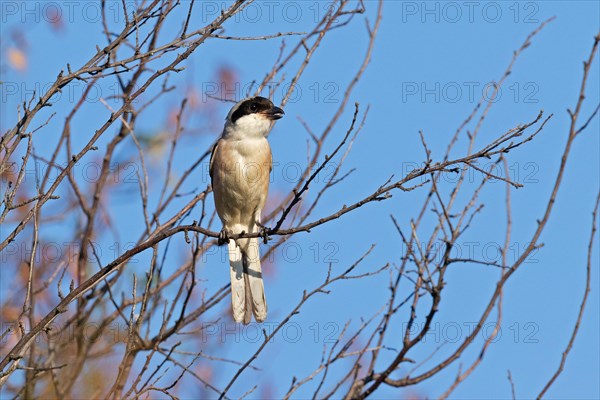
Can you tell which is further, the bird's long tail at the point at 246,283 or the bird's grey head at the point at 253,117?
the bird's grey head at the point at 253,117

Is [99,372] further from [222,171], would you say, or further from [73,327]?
[222,171]

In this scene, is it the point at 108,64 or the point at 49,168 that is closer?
the point at 108,64

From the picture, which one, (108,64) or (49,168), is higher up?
(49,168)

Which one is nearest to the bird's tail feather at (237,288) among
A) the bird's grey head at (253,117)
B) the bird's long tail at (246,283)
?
the bird's long tail at (246,283)

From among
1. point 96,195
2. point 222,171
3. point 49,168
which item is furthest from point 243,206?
point 49,168

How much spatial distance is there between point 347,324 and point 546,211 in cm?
115

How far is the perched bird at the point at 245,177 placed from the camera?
5367 millimetres

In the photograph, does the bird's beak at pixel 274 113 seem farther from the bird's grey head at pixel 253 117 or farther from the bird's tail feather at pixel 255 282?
the bird's tail feather at pixel 255 282

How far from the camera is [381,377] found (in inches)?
144

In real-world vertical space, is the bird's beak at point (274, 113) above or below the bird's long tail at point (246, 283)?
above

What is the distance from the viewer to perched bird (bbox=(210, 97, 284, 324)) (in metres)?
5.37

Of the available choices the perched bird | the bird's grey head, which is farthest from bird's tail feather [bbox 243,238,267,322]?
the bird's grey head

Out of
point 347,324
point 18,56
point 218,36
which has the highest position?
point 18,56

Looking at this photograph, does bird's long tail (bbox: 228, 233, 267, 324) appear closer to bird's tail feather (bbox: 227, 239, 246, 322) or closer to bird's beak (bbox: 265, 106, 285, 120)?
bird's tail feather (bbox: 227, 239, 246, 322)
